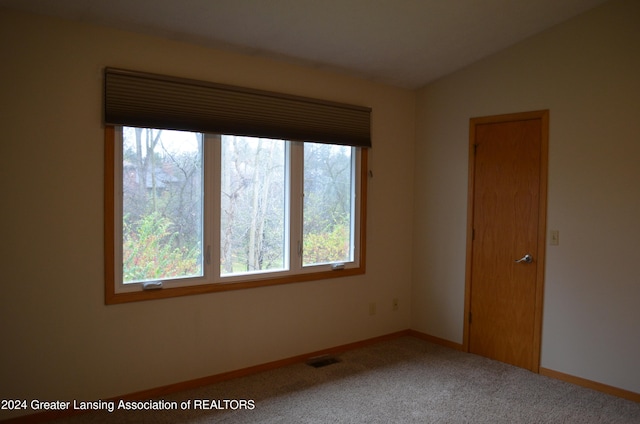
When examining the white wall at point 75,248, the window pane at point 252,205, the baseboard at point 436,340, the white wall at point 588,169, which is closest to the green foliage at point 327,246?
the window pane at point 252,205

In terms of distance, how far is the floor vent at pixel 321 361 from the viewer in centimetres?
374

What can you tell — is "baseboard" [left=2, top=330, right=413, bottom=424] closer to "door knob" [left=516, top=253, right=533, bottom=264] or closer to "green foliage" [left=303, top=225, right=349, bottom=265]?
"green foliage" [left=303, top=225, right=349, bottom=265]

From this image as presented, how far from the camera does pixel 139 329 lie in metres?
2.99

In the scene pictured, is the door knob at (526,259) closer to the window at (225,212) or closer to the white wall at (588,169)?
the white wall at (588,169)

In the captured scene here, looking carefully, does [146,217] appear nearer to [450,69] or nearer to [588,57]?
[450,69]

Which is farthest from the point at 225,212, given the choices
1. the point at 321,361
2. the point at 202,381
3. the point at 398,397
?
the point at 398,397

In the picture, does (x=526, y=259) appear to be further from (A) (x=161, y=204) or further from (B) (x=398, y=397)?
(A) (x=161, y=204)

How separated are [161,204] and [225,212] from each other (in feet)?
1.57

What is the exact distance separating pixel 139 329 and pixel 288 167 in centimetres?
161

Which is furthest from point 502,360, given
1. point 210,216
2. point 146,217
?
point 146,217

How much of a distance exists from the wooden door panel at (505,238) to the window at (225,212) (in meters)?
1.06

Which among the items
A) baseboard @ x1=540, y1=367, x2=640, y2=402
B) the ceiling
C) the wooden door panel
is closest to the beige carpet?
baseboard @ x1=540, y1=367, x2=640, y2=402

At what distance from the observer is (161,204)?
3074 millimetres

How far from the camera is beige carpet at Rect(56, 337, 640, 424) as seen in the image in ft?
9.38
